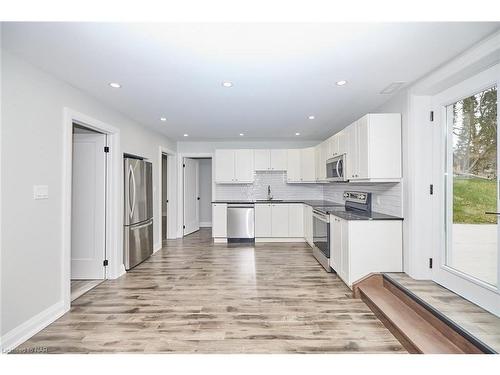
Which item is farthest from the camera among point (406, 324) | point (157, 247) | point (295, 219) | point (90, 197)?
point (295, 219)

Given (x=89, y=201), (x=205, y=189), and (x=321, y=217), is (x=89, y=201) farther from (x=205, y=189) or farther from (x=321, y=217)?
(x=205, y=189)

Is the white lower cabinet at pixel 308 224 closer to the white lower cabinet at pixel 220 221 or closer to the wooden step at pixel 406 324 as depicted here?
the white lower cabinet at pixel 220 221

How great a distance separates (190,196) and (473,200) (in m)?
5.65

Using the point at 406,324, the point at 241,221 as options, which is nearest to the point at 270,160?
the point at 241,221

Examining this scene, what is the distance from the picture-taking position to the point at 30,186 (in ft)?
7.36

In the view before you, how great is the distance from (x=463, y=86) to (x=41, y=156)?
3.90m

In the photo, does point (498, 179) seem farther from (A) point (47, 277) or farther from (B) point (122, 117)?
(B) point (122, 117)

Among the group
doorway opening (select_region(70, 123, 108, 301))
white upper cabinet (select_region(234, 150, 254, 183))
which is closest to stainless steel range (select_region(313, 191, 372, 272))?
white upper cabinet (select_region(234, 150, 254, 183))

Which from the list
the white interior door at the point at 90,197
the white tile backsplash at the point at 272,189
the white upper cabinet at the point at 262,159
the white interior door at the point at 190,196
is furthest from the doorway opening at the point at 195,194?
the white interior door at the point at 90,197

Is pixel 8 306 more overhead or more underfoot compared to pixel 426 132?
more underfoot

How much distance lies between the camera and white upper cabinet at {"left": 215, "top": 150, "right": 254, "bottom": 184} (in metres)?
6.02

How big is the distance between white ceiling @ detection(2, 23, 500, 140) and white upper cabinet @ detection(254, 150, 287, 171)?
95.6 inches
